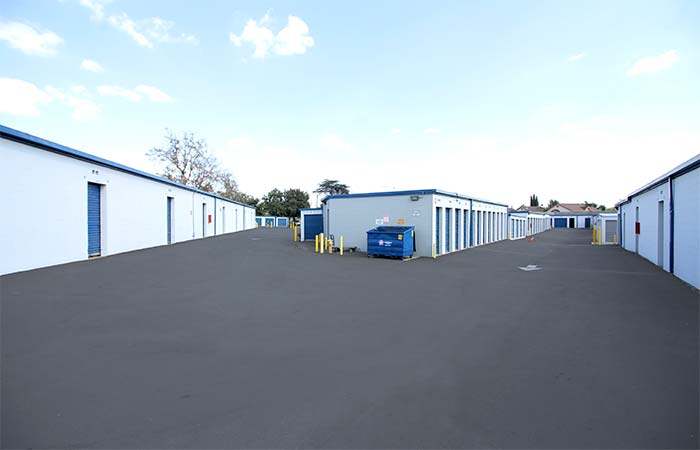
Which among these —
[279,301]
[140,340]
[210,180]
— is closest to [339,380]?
[140,340]

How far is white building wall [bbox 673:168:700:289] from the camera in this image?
929 centimetres

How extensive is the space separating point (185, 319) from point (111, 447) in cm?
360

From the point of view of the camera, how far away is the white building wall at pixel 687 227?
9.29 meters

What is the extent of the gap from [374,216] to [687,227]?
1254cm

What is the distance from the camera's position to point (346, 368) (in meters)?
4.23

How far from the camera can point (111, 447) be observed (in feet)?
9.05

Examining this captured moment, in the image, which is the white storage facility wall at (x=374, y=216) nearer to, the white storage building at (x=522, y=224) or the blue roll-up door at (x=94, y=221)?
the blue roll-up door at (x=94, y=221)

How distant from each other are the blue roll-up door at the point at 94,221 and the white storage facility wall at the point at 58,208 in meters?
0.19

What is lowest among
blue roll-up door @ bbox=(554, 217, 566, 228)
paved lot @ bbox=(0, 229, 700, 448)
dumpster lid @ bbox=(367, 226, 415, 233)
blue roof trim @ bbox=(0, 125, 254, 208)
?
paved lot @ bbox=(0, 229, 700, 448)

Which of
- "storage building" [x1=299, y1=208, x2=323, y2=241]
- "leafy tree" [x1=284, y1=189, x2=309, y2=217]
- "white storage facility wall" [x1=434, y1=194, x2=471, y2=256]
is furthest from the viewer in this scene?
"leafy tree" [x1=284, y1=189, x2=309, y2=217]

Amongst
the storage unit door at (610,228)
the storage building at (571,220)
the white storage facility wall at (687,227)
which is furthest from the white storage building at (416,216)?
the storage building at (571,220)

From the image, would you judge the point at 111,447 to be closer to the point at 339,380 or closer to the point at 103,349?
the point at 339,380

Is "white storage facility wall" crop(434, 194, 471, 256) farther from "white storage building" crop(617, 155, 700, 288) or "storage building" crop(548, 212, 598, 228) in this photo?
"storage building" crop(548, 212, 598, 228)

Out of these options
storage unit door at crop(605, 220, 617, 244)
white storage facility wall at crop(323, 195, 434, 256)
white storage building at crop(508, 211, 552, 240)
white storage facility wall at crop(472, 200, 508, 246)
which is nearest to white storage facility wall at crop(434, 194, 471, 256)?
white storage facility wall at crop(323, 195, 434, 256)
